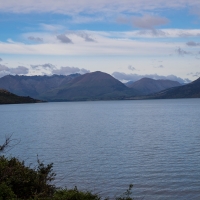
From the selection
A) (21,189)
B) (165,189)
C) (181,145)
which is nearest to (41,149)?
(181,145)

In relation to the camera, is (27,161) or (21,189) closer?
(21,189)

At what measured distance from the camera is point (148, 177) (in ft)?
112

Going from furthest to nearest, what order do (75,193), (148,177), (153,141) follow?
(153,141), (148,177), (75,193)

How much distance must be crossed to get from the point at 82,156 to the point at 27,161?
747 cm

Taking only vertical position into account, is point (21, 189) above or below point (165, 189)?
above

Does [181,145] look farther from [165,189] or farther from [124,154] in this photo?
[165,189]

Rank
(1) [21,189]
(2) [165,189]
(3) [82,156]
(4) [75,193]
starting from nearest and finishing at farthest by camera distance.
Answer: (4) [75,193] < (1) [21,189] < (2) [165,189] < (3) [82,156]

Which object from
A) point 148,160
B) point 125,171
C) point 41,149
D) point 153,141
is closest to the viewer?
point 125,171

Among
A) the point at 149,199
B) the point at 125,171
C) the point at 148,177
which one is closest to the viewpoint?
the point at 149,199

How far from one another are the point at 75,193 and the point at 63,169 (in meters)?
22.2

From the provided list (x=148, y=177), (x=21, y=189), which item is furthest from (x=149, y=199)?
(x=21, y=189)

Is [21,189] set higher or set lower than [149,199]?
higher

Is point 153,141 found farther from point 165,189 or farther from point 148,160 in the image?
point 165,189

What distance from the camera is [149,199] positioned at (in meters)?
27.7
